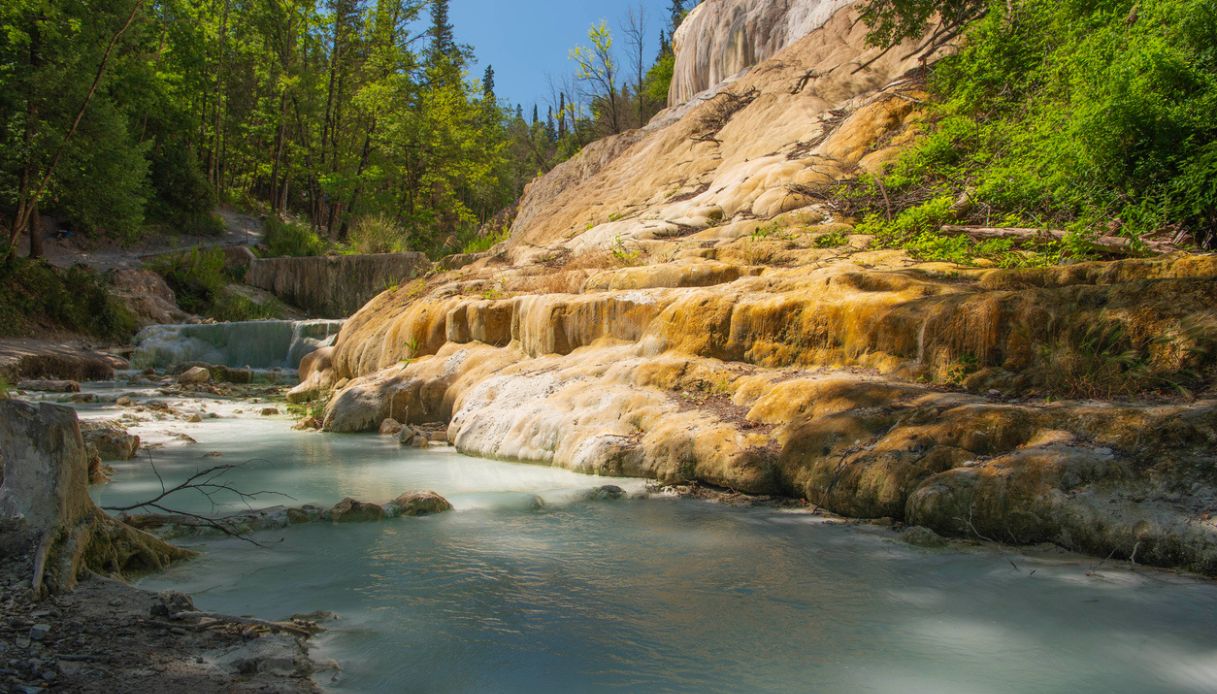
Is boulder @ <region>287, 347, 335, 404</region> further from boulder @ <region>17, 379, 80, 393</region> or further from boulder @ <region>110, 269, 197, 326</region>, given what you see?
boulder @ <region>110, 269, 197, 326</region>

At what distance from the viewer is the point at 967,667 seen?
279 cm

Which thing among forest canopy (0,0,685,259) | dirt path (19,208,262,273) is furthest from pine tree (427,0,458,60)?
dirt path (19,208,262,273)

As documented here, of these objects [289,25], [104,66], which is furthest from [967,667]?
[289,25]

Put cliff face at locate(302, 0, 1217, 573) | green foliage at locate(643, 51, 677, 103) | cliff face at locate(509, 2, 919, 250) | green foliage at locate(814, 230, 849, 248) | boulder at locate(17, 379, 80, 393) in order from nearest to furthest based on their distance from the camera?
cliff face at locate(302, 0, 1217, 573), green foliage at locate(814, 230, 849, 248), cliff face at locate(509, 2, 919, 250), boulder at locate(17, 379, 80, 393), green foliage at locate(643, 51, 677, 103)

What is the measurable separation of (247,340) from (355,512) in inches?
502

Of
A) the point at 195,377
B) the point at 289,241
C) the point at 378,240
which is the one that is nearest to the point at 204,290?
the point at 378,240

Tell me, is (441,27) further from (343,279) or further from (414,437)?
(414,437)

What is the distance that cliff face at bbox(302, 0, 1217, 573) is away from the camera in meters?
4.08

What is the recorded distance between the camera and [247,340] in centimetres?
1606

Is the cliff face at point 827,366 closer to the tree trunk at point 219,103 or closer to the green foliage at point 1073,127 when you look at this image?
the green foliage at point 1073,127

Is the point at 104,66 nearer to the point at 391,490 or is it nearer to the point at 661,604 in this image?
the point at 391,490

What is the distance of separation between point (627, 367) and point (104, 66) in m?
11.9

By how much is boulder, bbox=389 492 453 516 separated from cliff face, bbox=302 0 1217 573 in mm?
A: 1548

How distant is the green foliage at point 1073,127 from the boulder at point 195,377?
12.1 m
